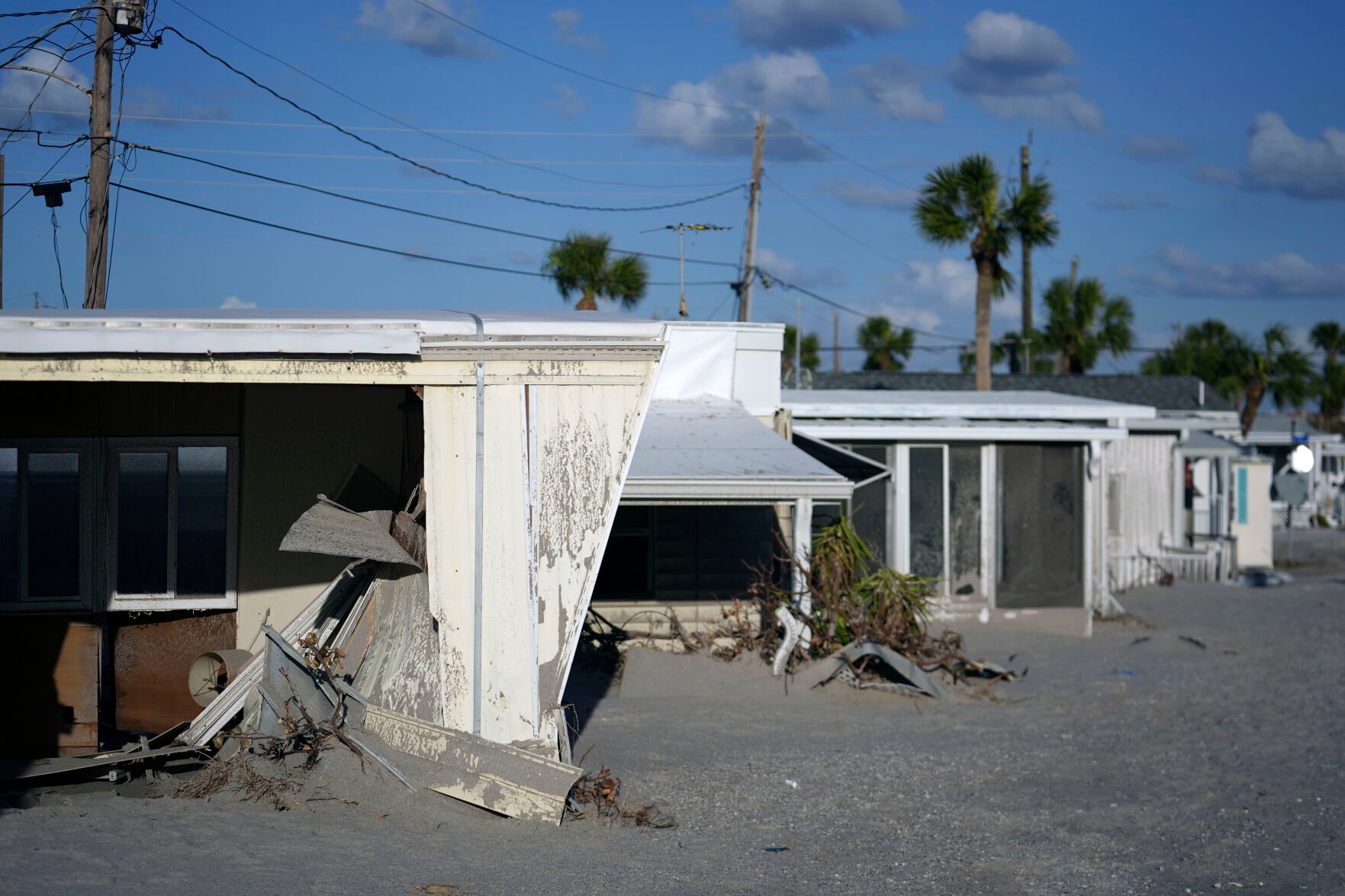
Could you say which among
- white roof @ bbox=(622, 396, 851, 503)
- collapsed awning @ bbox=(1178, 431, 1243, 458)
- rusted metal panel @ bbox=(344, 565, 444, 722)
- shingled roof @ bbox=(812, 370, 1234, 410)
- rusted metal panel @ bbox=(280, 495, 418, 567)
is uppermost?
shingled roof @ bbox=(812, 370, 1234, 410)

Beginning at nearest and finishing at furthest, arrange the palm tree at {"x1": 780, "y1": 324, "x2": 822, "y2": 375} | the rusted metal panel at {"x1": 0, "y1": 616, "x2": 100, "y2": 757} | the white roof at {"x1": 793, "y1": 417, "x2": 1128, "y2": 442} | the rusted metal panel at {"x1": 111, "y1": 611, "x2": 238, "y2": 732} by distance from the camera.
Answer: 1. the rusted metal panel at {"x1": 0, "y1": 616, "x2": 100, "y2": 757}
2. the rusted metal panel at {"x1": 111, "y1": 611, "x2": 238, "y2": 732}
3. the white roof at {"x1": 793, "y1": 417, "x2": 1128, "y2": 442}
4. the palm tree at {"x1": 780, "y1": 324, "x2": 822, "y2": 375}

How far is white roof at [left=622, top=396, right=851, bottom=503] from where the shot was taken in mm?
10211

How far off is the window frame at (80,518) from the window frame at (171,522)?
0.08 m

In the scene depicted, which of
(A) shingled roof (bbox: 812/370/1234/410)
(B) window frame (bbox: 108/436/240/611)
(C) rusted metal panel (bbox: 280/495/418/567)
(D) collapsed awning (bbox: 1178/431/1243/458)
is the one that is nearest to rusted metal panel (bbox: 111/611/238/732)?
(B) window frame (bbox: 108/436/240/611)

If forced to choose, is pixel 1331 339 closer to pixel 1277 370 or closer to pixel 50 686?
pixel 1277 370

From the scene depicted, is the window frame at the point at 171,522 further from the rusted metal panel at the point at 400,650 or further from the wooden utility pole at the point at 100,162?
the wooden utility pole at the point at 100,162

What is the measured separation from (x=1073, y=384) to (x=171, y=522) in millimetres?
24870

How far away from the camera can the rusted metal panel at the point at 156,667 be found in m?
8.38

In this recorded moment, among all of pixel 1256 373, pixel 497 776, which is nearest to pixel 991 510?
pixel 497 776

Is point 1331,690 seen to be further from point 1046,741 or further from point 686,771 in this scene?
point 686,771

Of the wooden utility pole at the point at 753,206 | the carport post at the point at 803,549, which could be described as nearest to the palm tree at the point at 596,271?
the wooden utility pole at the point at 753,206

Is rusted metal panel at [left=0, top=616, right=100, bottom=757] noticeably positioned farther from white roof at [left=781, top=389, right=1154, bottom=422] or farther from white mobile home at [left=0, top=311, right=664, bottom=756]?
white roof at [left=781, top=389, right=1154, bottom=422]

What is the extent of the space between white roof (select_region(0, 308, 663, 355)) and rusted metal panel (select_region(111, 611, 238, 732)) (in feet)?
8.26

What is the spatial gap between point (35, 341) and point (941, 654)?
26.7 ft
